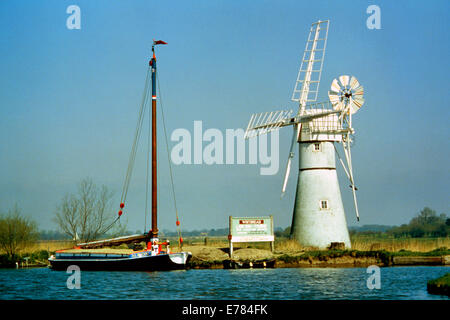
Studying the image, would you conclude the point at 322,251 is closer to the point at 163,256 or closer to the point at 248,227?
the point at 248,227

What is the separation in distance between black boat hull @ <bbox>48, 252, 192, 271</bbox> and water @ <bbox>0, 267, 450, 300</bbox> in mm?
784

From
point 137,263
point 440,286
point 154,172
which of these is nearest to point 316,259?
point 137,263

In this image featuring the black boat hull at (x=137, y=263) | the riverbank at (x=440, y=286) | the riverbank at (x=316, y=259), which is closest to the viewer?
the riverbank at (x=440, y=286)

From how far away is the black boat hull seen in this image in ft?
136

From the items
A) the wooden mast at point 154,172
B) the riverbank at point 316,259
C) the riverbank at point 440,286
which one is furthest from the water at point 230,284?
the wooden mast at point 154,172

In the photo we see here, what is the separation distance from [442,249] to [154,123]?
2630 centimetres

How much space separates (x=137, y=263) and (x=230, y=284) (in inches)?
444

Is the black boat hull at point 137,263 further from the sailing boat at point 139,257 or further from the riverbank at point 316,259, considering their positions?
the riverbank at point 316,259

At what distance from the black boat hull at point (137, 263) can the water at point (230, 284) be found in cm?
78

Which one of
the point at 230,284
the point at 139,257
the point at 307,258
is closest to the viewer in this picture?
the point at 230,284

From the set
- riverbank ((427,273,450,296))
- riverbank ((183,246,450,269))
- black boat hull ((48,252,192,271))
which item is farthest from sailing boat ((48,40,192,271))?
riverbank ((427,273,450,296))

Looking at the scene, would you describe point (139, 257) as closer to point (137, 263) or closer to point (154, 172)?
point (137, 263)

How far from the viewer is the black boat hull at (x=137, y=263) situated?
4156 cm

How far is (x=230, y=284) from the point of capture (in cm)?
3284
